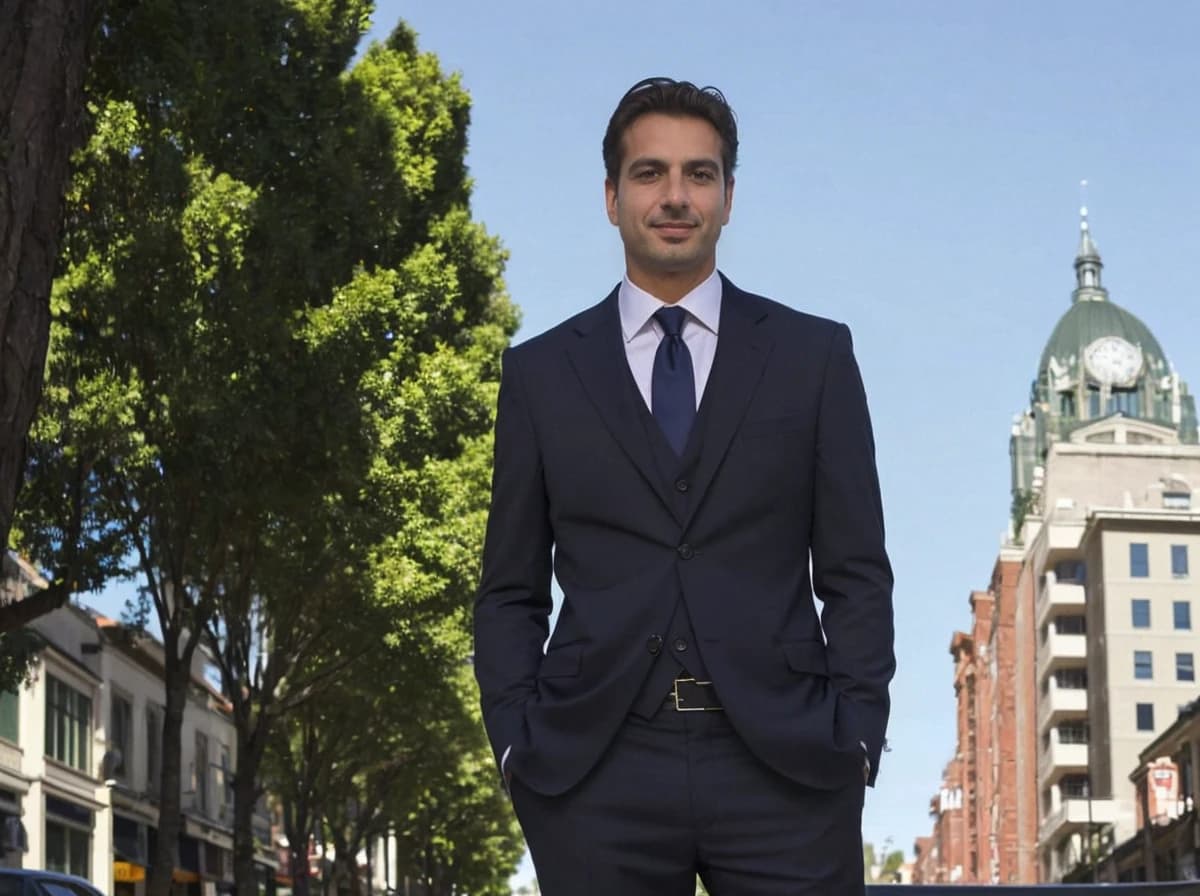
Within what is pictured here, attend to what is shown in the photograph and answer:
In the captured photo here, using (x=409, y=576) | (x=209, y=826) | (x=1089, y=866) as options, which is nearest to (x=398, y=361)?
(x=409, y=576)

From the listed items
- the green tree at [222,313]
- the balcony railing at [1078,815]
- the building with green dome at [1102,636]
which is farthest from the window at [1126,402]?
the green tree at [222,313]

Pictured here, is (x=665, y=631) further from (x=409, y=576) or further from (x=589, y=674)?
(x=409, y=576)

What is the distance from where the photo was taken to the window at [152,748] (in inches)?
2131

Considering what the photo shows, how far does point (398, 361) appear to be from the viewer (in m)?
25.5

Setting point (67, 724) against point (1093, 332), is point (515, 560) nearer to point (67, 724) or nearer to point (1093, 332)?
point (67, 724)

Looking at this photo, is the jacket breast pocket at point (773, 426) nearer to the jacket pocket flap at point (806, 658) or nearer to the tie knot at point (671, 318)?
the tie knot at point (671, 318)

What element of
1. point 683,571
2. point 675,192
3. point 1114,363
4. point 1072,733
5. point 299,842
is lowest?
point 683,571

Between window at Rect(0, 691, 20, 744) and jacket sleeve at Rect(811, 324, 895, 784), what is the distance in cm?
3724

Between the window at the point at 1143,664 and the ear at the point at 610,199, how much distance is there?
92761 mm

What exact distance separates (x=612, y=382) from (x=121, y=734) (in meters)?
49.4

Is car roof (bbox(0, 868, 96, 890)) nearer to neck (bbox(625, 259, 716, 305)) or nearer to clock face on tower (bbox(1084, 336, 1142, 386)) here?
neck (bbox(625, 259, 716, 305))

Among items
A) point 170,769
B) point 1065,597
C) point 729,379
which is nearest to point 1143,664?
point 1065,597

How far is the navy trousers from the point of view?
354 cm

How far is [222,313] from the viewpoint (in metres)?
20.2
